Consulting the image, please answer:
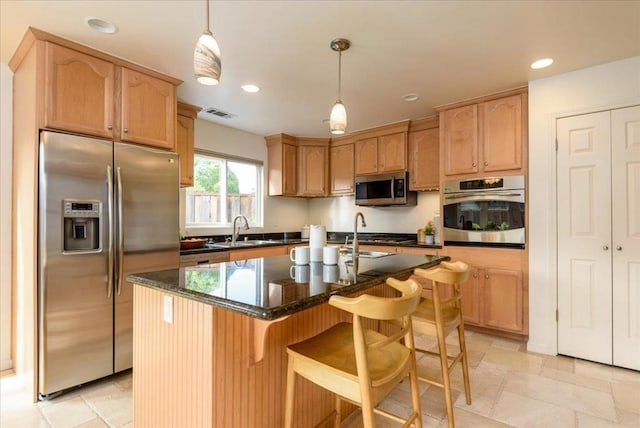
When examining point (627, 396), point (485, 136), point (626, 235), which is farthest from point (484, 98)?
point (627, 396)

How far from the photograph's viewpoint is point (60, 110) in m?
2.21

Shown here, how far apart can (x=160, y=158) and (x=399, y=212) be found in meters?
3.19

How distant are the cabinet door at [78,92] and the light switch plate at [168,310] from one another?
1649mm

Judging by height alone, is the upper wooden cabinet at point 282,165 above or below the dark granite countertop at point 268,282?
above

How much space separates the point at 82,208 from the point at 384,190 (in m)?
3.30

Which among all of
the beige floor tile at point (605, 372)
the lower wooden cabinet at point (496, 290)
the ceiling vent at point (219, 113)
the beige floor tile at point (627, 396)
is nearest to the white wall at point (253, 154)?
the ceiling vent at point (219, 113)

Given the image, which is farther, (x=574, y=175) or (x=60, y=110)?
(x=574, y=175)

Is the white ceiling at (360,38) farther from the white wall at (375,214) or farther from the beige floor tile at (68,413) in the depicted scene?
the beige floor tile at (68,413)

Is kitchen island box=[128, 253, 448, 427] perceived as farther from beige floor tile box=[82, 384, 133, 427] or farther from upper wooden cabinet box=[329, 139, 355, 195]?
upper wooden cabinet box=[329, 139, 355, 195]

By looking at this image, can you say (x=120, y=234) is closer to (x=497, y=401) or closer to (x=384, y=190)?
(x=497, y=401)

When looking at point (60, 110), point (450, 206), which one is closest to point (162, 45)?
point (60, 110)

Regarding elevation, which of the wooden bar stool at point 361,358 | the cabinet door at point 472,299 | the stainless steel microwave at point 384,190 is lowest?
the cabinet door at point 472,299

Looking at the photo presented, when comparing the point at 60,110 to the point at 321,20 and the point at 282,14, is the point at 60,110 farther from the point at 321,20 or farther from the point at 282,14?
the point at 321,20

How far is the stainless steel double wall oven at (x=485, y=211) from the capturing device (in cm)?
310
